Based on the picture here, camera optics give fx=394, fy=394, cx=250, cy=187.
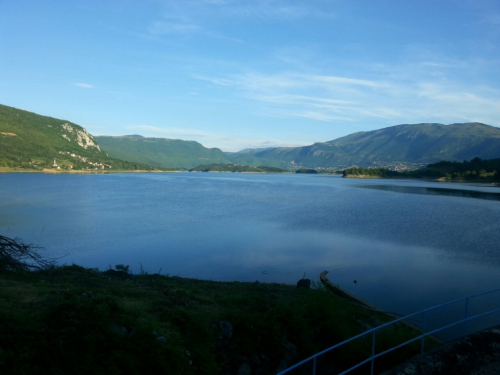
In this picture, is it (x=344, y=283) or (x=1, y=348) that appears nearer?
(x=1, y=348)

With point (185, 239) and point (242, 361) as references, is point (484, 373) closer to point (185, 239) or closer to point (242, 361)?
point (242, 361)

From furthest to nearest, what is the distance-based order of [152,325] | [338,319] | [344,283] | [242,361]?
[344,283] < [338,319] < [242,361] < [152,325]

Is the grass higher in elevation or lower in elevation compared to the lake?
higher

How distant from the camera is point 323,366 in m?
9.31

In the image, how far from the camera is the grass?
7.02 metres

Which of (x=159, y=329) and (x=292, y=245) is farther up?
(x=159, y=329)

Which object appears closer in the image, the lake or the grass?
the grass

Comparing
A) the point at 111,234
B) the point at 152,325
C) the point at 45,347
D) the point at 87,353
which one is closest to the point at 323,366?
the point at 152,325

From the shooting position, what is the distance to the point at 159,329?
8.27 meters

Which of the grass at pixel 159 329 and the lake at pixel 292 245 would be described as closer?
the grass at pixel 159 329

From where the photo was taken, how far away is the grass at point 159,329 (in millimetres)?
7016

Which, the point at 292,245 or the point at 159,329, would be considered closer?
the point at 159,329

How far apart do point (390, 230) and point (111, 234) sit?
23.0 metres

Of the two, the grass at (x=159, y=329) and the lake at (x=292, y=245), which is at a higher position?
the grass at (x=159, y=329)
